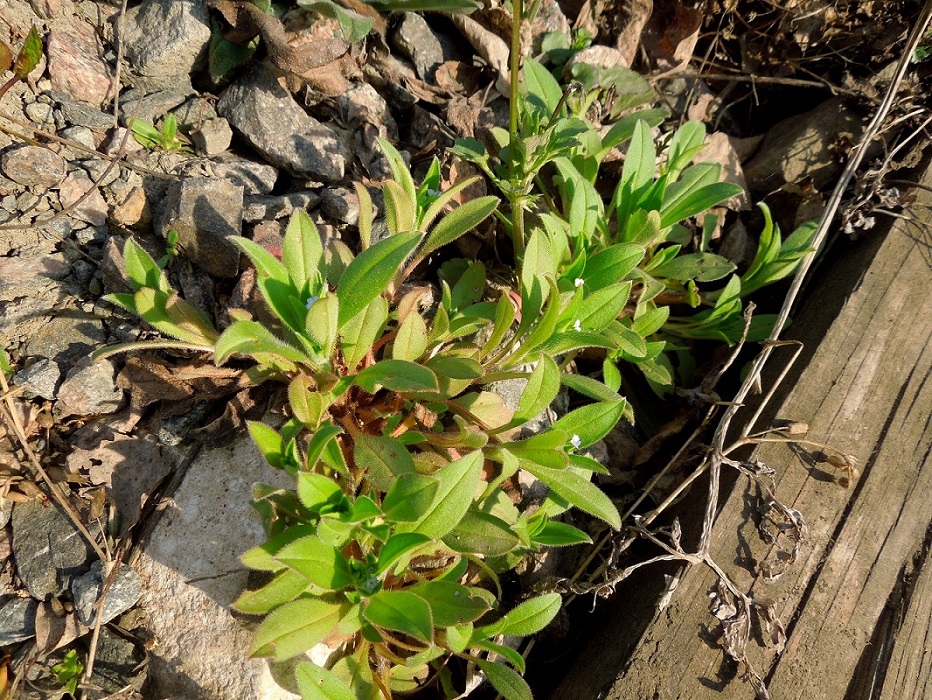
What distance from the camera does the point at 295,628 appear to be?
1.66m

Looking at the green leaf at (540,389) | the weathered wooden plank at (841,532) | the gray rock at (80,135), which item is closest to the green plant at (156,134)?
the gray rock at (80,135)

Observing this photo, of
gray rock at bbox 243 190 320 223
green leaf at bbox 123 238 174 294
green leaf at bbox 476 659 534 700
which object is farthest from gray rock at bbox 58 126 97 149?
green leaf at bbox 476 659 534 700

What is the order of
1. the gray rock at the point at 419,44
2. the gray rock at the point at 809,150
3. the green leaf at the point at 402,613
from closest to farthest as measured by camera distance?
the green leaf at the point at 402,613
the gray rock at the point at 419,44
the gray rock at the point at 809,150

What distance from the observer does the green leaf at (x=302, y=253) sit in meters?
1.91

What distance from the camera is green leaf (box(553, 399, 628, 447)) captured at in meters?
1.98

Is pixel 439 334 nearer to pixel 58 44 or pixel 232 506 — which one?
pixel 232 506

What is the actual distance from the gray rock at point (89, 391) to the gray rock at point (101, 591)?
0.49 metres

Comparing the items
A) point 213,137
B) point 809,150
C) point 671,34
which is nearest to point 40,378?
point 213,137

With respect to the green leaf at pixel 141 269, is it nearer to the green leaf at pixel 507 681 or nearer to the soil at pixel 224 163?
the soil at pixel 224 163

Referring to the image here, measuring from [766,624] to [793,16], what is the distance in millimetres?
3092

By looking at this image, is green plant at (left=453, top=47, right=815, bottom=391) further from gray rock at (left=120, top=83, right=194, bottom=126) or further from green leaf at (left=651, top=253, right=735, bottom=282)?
gray rock at (left=120, top=83, right=194, bottom=126)

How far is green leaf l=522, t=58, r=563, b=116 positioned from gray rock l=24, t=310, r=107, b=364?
1902 mm

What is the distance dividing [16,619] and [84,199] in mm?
1381

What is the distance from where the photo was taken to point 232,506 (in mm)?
2121
